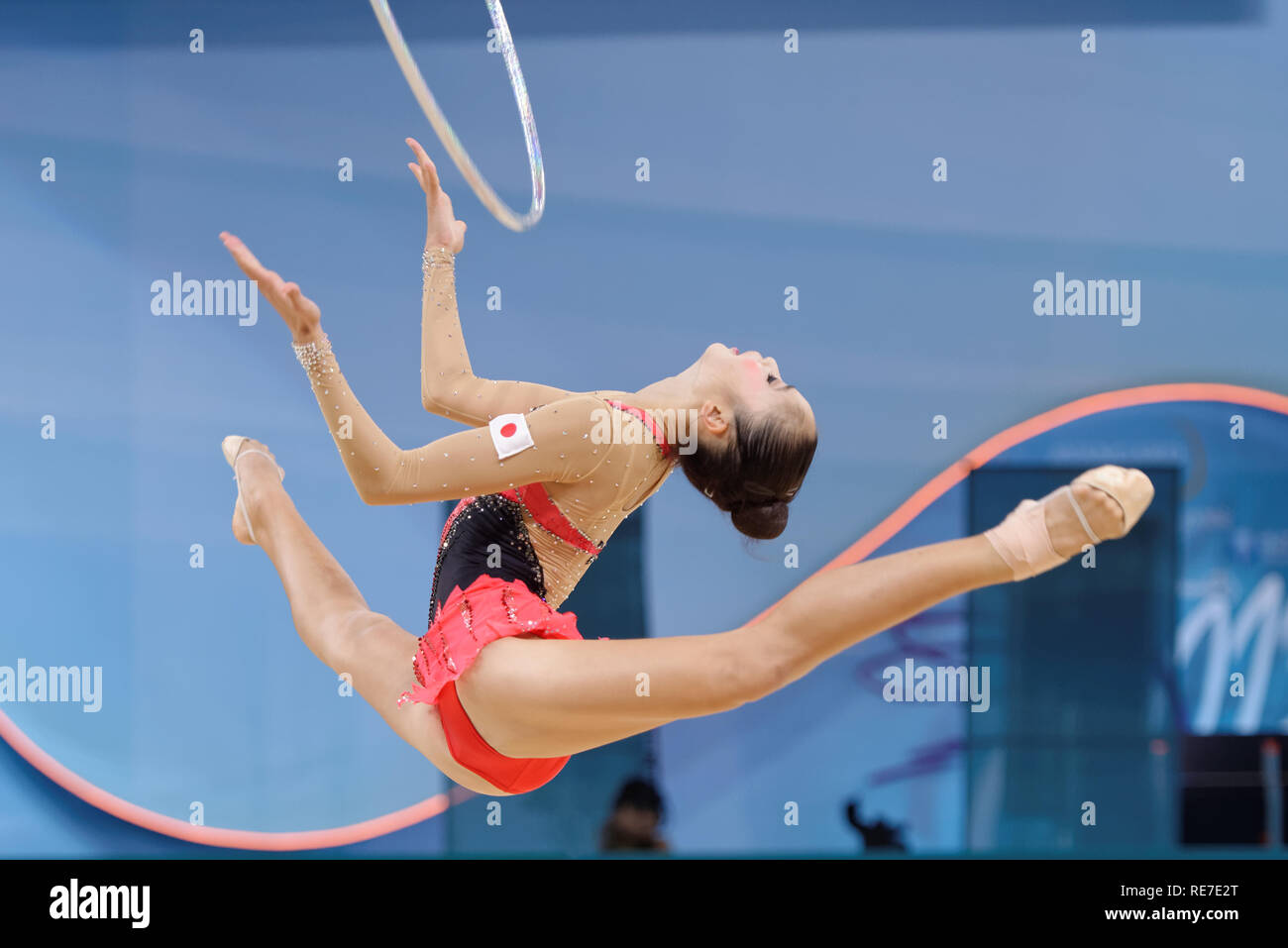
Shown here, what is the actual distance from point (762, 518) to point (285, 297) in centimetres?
107

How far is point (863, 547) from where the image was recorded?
363 cm

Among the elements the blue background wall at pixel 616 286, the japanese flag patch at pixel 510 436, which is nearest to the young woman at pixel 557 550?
the japanese flag patch at pixel 510 436

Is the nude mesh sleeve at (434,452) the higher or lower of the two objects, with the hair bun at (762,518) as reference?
higher

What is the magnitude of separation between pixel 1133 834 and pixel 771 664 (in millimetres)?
2471

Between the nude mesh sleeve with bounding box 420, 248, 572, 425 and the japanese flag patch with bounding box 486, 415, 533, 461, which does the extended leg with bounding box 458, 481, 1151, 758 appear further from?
the nude mesh sleeve with bounding box 420, 248, 572, 425

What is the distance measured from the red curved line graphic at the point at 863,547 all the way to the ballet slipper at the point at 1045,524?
193cm

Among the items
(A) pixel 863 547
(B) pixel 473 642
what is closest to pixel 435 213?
(B) pixel 473 642

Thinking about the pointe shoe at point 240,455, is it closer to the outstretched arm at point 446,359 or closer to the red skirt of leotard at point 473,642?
the outstretched arm at point 446,359

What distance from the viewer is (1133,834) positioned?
359 centimetres

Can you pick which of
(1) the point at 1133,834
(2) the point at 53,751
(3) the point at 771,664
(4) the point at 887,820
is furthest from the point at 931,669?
(2) the point at 53,751

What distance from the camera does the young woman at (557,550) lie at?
67.9 inches

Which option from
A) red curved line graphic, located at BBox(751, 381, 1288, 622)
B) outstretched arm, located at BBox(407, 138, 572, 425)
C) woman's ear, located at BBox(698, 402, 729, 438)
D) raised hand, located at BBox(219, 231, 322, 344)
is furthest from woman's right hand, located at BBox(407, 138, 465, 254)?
red curved line graphic, located at BBox(751, 381, 1288, 622)

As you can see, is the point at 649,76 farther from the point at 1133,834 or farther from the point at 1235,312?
the point at 1133,834
